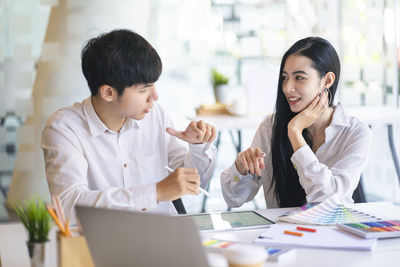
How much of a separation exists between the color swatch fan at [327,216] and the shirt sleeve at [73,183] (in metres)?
0.44

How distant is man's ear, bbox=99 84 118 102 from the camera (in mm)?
1826

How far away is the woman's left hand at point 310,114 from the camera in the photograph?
204cm

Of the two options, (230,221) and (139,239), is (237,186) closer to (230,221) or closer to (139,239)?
(230,221)

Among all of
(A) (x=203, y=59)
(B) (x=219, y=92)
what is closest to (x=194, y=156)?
(B) (x=219, y=92)

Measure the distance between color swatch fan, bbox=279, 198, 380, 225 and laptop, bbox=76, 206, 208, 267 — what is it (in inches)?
27.3

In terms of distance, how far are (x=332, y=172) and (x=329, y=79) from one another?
0.45 meters

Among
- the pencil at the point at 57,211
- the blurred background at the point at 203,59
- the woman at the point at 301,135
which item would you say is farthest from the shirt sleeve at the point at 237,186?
the blurred background at the point at 203,59

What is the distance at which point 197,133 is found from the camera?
190 cm

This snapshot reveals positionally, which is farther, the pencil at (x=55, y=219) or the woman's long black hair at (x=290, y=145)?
the woman's long black hair at (x=290, y=145)

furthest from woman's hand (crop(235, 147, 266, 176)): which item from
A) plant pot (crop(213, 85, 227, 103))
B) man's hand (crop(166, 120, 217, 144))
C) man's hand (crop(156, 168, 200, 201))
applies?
plant pot (crop(213, 85, 227, 103))

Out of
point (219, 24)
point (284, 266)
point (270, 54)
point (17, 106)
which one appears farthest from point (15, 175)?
point (284, 266)

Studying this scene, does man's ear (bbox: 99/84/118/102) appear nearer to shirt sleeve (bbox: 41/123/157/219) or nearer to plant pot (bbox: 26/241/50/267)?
shirt sleeve (bbox: 41/123/157/219)

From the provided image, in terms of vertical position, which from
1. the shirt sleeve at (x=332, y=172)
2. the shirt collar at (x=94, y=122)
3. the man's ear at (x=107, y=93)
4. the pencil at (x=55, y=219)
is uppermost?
the man's ear at (x=107, y=93)

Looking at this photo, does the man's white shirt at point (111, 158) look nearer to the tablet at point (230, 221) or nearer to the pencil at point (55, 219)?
the tablet at point (230, 221)
